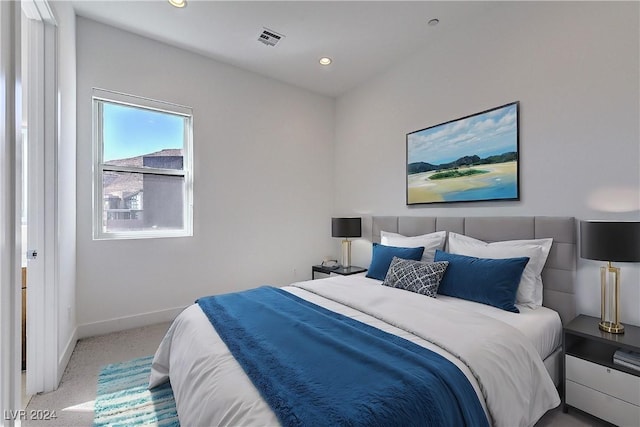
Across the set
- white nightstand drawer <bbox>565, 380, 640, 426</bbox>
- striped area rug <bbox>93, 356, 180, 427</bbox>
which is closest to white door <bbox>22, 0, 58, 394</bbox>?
striped area rug <bbox>93, 356, 180, 427</bbox>

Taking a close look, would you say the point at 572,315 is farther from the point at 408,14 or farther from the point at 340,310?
the point at 408,14

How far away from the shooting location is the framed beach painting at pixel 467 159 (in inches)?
98.1

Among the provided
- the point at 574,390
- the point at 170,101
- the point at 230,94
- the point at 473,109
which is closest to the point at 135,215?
the point at 170,101

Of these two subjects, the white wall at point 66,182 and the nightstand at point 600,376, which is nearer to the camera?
the nightstand at point 600,376

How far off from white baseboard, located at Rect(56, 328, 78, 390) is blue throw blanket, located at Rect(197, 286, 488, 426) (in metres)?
1.49

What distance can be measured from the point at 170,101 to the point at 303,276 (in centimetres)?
279

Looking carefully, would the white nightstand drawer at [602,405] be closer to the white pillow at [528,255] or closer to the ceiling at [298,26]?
the white pillow at [528,255]

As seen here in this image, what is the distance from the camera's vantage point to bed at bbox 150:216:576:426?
4.02ft

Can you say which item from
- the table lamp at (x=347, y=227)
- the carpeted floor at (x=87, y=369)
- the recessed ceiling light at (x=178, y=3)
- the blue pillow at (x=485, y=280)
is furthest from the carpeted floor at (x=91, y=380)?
the recessed ceiling light at (x=178, y=3)

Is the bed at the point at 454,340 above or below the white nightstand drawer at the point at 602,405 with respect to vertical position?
above

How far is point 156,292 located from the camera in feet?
10.5

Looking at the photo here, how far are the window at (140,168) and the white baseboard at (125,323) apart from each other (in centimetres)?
84

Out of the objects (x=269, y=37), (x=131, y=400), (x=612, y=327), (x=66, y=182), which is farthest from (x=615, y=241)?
(x=66, y=182)

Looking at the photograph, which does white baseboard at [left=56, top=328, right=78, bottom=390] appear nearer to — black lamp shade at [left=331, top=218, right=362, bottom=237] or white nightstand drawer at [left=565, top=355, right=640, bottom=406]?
black lamp shade at [left=331, top=218, right=362, bottom=237]
